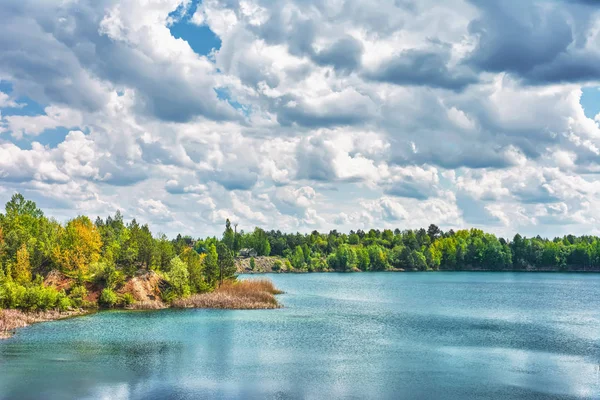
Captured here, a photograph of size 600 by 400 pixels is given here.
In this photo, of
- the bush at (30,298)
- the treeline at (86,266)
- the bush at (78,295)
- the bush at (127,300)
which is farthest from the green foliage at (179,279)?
the bush at (30,298)

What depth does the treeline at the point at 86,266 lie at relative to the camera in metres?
87.2

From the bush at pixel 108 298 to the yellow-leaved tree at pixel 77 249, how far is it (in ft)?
24.7

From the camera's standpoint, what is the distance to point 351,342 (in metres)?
67.0

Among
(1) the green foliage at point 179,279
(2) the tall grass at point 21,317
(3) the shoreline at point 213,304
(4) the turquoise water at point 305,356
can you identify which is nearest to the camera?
(4) the turquoise water at point 305,356

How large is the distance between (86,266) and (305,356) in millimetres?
62190

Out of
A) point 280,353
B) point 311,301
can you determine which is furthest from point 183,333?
point 311,301

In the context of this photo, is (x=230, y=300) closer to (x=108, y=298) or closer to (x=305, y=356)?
(x=108, y=298)

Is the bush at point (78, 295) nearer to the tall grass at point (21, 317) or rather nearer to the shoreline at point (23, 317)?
the shoreline at point (23, 317)

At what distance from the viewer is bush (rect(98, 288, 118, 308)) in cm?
9425

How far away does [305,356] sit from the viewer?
57.8 metres

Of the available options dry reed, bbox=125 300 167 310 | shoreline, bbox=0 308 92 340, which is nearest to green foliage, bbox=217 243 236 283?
dry reed, bbox=125 300 167 310

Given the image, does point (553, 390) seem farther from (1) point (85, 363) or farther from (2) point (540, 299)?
(2) point (540, 299)

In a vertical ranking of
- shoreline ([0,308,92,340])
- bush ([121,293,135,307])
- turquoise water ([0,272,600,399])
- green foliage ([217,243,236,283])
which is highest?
green foliage ([217,243,236,283])

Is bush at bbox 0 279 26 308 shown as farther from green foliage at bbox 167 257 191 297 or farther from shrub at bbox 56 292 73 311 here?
green foliage at bbox 167 257 191 297
